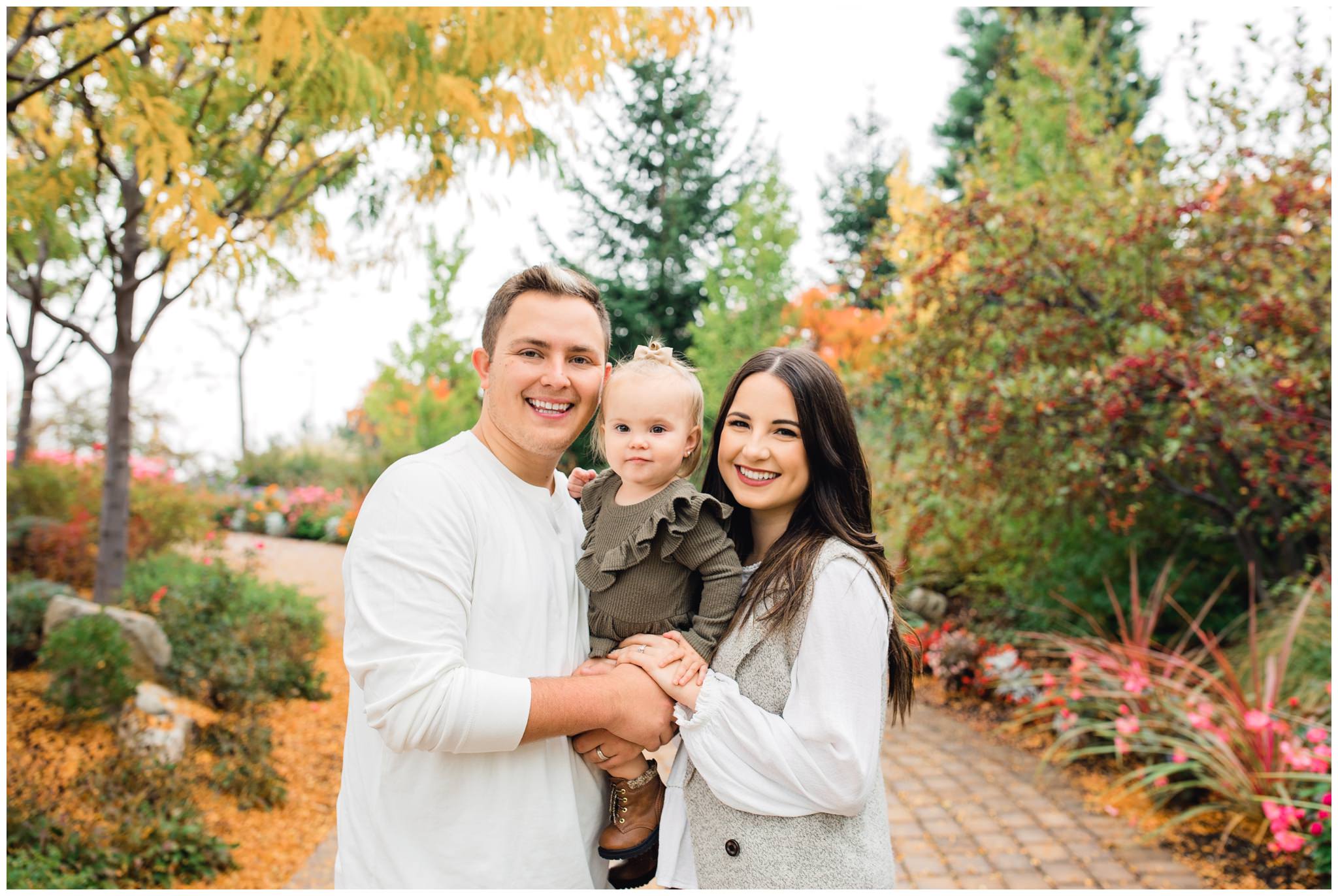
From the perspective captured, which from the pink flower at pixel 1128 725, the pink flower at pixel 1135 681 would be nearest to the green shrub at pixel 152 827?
the pink flower at pixel 1128 725

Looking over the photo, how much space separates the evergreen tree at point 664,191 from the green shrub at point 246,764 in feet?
→ 20.9

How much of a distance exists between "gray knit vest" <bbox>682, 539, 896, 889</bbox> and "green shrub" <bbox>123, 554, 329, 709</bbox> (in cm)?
449

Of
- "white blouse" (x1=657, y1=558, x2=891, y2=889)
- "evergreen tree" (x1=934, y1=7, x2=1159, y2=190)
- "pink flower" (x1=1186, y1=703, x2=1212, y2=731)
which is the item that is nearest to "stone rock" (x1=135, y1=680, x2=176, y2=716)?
"white blouse" (x1=657, y1=558, x2=891, y2=889)

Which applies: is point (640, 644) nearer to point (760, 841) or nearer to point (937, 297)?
point (760, 841)

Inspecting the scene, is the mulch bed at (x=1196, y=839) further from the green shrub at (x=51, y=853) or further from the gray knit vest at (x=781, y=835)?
the green shrub at (x=51, y=853)

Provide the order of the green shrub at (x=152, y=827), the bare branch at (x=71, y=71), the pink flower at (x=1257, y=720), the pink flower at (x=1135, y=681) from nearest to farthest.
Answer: the bare branch at (x=71, y=71)
the green shrub at (x=152, y=827)
the pink flower at (x=1257, y=720)
the pink flower at (x=1135, y=681)

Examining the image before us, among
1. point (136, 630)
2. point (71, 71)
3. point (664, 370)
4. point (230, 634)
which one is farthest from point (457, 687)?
point (230, 634)

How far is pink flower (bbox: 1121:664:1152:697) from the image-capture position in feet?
15.6

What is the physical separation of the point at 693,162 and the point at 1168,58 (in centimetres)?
561

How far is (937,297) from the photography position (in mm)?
6324

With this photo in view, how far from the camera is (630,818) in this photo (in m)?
1.98

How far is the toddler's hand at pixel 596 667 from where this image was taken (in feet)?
6.12

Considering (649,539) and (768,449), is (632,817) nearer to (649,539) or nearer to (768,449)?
(649,539)

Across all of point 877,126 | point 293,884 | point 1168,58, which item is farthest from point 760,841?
point 877,126
